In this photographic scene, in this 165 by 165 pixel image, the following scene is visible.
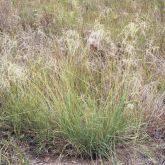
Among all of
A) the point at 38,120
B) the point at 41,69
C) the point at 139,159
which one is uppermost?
the point at 41,69

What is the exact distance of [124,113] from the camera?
2.89 meters

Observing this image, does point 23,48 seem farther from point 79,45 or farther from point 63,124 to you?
point 63,124

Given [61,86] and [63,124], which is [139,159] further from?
[61,86]

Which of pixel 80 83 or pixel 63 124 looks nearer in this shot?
pixel 63 124

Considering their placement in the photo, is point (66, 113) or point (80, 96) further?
point (80, 96)

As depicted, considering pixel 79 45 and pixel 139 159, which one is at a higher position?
pixel 79 45

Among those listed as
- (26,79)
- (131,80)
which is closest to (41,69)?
(26,79)

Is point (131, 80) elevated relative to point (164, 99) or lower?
elevated

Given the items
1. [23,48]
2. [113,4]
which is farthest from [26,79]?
[113,4]

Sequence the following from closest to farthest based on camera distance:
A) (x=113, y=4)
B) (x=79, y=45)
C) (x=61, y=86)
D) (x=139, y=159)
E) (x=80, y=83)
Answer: (x=139, y=159)
(x=61, y=86)
(x=80, y=83)
(x=79, y=45)
(x=113, y=4)

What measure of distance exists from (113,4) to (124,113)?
2.83m

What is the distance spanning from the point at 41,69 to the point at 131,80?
691mm

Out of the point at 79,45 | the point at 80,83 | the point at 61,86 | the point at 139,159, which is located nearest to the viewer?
the point at 139,159

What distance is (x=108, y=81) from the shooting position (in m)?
3.21
